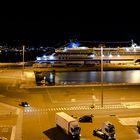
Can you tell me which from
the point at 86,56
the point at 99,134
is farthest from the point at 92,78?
the point at 99,134

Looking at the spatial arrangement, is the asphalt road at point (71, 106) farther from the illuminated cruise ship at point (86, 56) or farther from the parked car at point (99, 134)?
the illuminated cruise ship at point (86, 56)

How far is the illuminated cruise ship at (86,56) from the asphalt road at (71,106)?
228ft

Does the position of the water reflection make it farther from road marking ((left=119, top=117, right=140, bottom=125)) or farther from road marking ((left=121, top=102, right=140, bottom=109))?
road marking ((left=119, top=117, right=140, bottom=125))

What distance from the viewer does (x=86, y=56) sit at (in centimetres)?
15375

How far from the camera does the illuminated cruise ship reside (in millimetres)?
148375

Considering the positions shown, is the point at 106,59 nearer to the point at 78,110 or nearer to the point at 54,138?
the point at 78,110

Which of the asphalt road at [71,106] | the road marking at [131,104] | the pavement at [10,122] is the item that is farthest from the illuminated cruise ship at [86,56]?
the pavement at [10,122]

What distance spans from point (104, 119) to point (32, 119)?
9712mm

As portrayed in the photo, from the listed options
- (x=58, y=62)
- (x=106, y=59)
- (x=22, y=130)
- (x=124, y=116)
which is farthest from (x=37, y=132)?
(x=106, y=59)

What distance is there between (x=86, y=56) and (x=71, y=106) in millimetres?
101464

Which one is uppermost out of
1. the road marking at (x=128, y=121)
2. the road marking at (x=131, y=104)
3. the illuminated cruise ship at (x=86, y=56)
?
the illuminated cruise ship at (x=86, y=56)

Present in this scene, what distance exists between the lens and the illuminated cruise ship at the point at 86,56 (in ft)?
487

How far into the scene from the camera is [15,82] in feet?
263

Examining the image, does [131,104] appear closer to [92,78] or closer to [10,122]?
[10,122]
